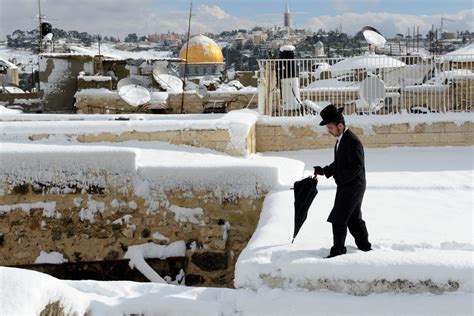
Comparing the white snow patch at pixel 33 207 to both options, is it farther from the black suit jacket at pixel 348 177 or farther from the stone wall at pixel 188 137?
the black suit jacket at pixel 348 177

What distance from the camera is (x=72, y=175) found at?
835 cm

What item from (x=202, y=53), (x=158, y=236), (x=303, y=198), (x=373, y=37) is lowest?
(x=158, y=236)

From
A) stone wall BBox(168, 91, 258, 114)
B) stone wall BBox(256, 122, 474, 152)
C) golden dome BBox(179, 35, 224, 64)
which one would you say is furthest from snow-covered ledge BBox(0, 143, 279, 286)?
golden dome BBox(179, 35, 224, 64)

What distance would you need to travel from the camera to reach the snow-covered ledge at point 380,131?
11258mm

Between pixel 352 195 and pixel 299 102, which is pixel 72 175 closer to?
pixel 352 195

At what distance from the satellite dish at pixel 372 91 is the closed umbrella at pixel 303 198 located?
6.39 meters

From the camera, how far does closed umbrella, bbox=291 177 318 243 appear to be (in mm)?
5898

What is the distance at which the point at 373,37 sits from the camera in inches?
584

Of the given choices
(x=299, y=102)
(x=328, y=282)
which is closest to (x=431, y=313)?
(x=328, y=282)

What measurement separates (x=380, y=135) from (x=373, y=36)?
436 cm

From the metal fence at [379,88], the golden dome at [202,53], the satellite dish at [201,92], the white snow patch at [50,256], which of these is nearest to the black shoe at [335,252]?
the white snow patch at [50,256]

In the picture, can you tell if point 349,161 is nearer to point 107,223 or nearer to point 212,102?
point 107,223

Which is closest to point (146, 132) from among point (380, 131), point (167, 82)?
point (380, 131)

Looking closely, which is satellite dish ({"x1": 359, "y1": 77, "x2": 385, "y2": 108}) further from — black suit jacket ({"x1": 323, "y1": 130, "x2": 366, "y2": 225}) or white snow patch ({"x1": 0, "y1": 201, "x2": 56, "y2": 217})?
black suit jacket ({"x1": 323, "y1": 130, "x2": 366, "y2": 225})
